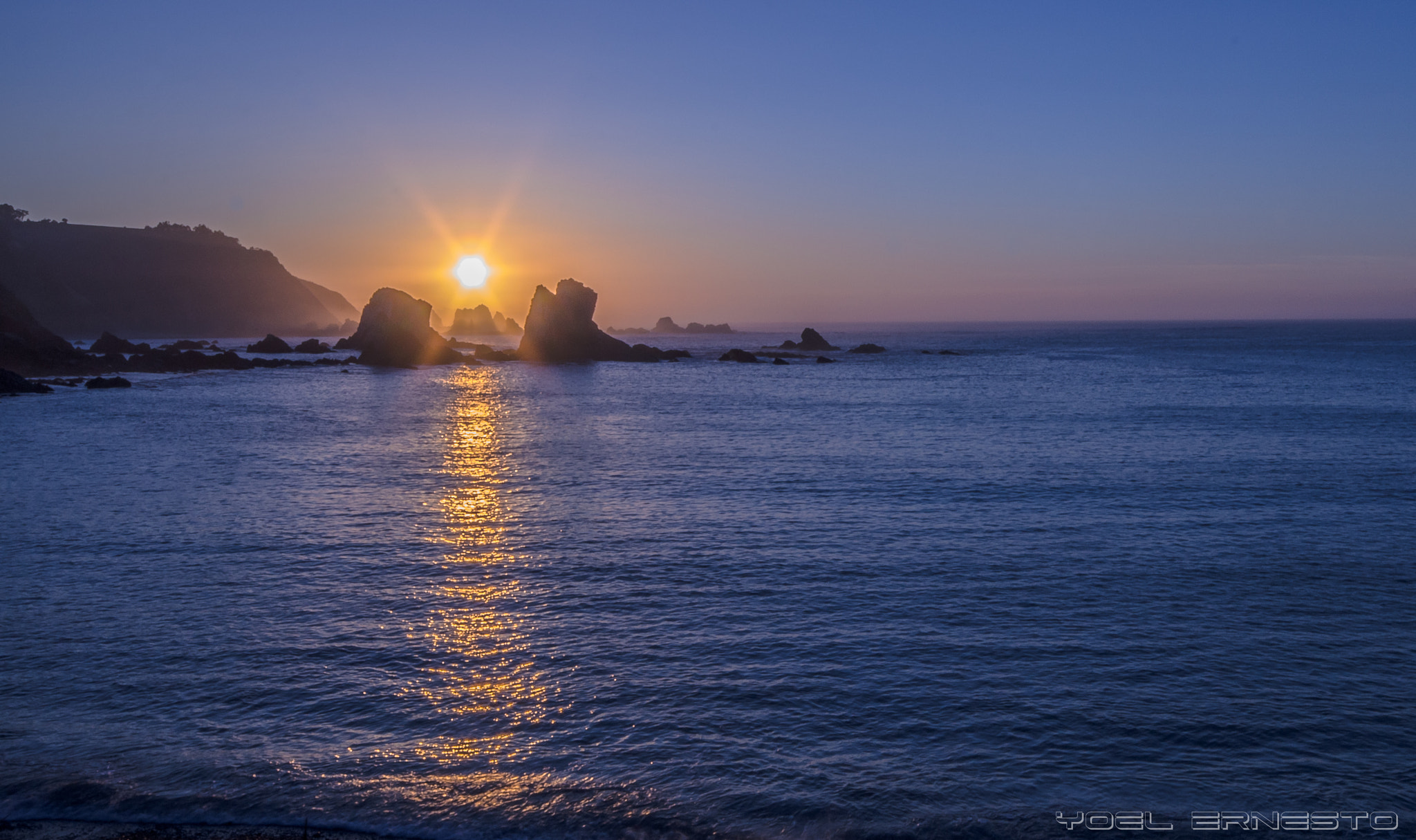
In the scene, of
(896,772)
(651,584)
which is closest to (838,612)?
(651,584)

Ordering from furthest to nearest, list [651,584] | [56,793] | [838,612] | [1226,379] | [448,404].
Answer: [1226,379] → [448,404] → [651,584] → [838,612] → [56,793]

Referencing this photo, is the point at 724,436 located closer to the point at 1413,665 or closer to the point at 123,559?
the point at 123,559

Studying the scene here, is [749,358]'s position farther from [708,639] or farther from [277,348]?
[708,639]

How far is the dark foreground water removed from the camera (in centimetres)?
968

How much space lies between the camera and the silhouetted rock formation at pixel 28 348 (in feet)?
243

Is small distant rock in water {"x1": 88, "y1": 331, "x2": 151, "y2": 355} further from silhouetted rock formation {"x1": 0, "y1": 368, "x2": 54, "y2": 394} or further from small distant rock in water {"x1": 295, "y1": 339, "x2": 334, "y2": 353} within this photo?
silhouetted rock formation {"x1": 0, "y1": 368, "x2": 54, "y2": 394}

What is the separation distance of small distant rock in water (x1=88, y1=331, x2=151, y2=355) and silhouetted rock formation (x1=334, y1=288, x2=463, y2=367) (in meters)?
24.1

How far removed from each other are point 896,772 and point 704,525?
42.2 feet

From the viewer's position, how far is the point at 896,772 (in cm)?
1000

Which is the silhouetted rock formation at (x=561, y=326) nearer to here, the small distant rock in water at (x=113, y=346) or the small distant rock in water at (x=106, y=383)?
the small distant rock in water at (x=113, y=346)

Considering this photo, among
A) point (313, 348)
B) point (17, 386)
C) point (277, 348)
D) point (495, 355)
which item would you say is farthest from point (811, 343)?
point (17, 386)

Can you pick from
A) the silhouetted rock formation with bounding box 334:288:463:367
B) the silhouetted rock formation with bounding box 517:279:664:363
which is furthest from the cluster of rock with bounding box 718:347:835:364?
the silhouetted rock formation with bounding box 334:288:463:367

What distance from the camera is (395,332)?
10869 cm

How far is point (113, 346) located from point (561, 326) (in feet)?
167
